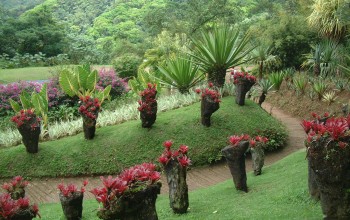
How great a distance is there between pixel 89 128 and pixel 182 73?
132 inches

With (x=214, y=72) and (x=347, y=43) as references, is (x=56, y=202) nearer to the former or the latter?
(x=214, y=72)

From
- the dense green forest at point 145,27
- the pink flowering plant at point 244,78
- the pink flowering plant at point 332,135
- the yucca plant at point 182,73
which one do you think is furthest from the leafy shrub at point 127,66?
the pink flowering plant at point 332,135

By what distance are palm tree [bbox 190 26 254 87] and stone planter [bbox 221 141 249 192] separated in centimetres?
535

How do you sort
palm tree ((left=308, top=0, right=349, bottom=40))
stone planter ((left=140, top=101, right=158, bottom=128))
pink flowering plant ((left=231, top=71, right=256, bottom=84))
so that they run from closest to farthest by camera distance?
stone planter ((left=140, top=101, right=158, bottom=128)), pink flowering plant ((left=231, top=71, right=256, bottom=84)), palm tree ((left=308, top=0, right=349, bottom=40))

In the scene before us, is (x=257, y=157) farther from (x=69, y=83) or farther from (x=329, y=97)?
Result: (x=69, y=83)

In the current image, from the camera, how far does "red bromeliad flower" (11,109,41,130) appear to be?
27.4ft

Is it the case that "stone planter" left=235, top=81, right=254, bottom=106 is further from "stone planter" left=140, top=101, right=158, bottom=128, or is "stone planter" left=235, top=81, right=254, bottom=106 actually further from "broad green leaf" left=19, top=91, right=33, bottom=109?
"broad green leaf" left=19, top=91, right=33, bottom=109

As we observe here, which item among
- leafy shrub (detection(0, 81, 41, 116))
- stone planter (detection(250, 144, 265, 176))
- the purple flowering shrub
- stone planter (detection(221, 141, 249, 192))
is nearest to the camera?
stone planter (detection(221, 141, 249, 192))

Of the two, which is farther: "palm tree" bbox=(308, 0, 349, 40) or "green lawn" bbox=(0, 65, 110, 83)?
"green lawn" bbox=(0, 65, 110, 83)

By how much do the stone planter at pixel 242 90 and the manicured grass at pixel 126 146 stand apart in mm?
547

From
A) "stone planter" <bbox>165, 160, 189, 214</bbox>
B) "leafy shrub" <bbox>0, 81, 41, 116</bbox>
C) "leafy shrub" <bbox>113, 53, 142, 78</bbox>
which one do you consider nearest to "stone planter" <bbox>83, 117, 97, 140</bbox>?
"stone planter" <bbox>165, 160, 189, 214</bbox>

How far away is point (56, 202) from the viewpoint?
7363mm

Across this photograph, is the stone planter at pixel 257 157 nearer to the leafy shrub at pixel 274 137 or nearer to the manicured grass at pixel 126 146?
the manicured grass at pixel 126 146

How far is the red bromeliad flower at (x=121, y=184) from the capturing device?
3.66 metres
